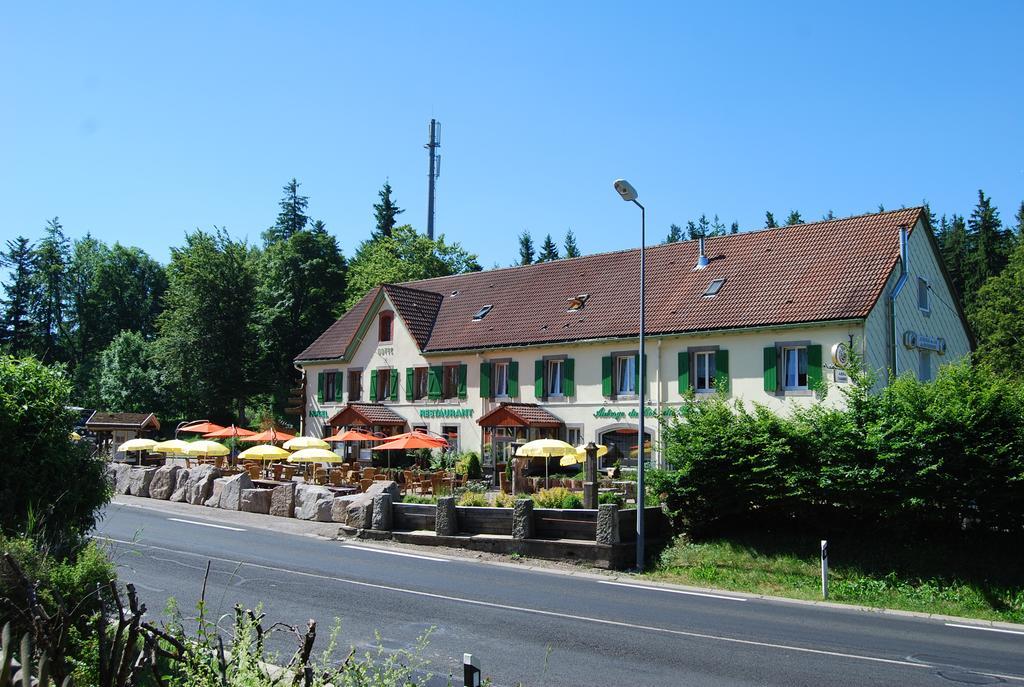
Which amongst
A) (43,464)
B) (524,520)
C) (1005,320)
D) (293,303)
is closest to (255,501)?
(524,520)

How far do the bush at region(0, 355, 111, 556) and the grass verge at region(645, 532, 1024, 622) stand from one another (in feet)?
36.7

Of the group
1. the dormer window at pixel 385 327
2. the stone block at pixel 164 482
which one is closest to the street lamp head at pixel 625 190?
the stone block at pixel 164 482

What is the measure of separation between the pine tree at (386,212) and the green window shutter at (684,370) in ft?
178

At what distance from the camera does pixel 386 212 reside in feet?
267

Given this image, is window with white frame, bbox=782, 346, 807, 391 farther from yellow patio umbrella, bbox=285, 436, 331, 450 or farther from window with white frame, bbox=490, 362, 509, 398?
yellow patio umbrella, bbox=285, 436, 331, 450

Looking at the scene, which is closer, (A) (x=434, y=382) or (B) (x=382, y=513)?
(B) (x=382, y=513)

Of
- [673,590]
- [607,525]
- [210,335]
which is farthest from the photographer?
[210,335]

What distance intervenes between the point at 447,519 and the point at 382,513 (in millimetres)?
2198

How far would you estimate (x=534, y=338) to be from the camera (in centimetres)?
3484

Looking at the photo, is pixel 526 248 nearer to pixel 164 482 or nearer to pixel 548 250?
pixel 548 250

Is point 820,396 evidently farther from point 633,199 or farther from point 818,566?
point 633,199

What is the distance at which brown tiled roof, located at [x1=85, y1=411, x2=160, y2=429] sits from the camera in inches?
1815

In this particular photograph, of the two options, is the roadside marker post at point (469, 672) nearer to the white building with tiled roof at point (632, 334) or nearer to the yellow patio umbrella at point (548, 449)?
the white building with tiled roof at point (632, 334)

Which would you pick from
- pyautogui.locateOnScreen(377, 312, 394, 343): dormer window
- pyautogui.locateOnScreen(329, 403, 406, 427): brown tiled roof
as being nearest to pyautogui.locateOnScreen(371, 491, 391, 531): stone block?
pyautogui.locateOnScreen(329, 403, 406, 427): brown tiled roof
